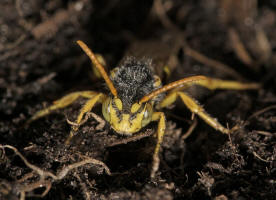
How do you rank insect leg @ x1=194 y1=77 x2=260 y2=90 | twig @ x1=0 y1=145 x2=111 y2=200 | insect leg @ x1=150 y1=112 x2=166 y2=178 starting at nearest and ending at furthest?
twig @ x1=0 y1=145 x2=111 y2=200
insect leg @ x1=150 y1=112 x2=166 y2=178
insect leg @ x1=194 y1=77 x2=260 y2=90

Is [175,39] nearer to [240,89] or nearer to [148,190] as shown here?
[240,89]

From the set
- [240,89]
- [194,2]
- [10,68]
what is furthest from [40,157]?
[194,2]

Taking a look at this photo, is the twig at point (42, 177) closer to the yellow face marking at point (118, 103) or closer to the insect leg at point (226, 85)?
the yellow face marking at point (118, 103)

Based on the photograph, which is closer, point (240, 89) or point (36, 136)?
point (36, 136)

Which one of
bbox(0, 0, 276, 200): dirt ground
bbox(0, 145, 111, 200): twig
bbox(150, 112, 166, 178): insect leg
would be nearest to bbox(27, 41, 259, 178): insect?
bbox(150, 112, 166, 178): insect leg

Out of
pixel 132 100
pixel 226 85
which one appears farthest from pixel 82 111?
pixel 226 85

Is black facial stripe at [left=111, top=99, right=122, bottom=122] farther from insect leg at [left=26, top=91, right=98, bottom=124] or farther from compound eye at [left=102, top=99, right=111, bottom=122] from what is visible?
insect leg at [left=26, top=91, right=98, bottom=124]
